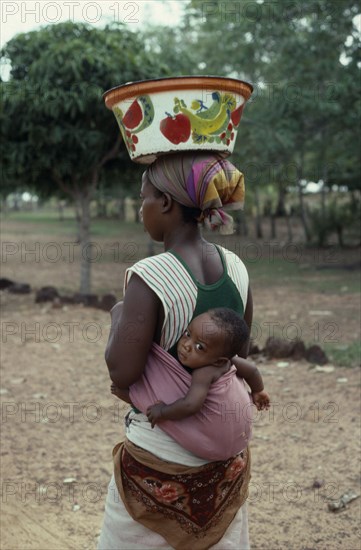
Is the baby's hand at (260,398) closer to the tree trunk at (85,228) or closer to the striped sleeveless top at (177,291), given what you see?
the striped sleeveless top at (177,291)

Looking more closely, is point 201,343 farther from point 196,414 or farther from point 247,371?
point 247,371

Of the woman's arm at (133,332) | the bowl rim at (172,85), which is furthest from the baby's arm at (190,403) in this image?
the bowl rim at (172,85)

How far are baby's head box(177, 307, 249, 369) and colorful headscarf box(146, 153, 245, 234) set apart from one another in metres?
0.30

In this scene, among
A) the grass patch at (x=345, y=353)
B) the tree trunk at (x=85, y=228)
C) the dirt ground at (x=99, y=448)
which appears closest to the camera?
the dirt ground at (x=99, y=448)

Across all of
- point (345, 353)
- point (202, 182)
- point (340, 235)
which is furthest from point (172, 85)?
point (340, 235)

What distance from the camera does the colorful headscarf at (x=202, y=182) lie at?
1.93m

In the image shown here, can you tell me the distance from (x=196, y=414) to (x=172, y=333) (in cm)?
25

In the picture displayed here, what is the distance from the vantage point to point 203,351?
6.27ft

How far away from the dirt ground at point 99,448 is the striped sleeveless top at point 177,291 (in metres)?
1.98

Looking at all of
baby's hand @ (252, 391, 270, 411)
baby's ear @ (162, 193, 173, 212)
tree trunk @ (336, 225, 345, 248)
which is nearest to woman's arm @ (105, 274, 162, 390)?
baby's ear @ (162, 193, 173, 212)

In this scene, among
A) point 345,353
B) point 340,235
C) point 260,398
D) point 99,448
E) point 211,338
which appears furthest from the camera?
point 340,235

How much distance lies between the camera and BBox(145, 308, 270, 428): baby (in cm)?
190

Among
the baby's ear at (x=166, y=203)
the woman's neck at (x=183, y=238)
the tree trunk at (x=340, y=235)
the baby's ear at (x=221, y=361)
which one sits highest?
the baby's ear at (x=166, y=203)

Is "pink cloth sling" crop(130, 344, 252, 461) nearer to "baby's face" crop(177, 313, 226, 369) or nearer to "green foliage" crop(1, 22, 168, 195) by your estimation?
"baby's face" crop(177, 313, 226, 369)
